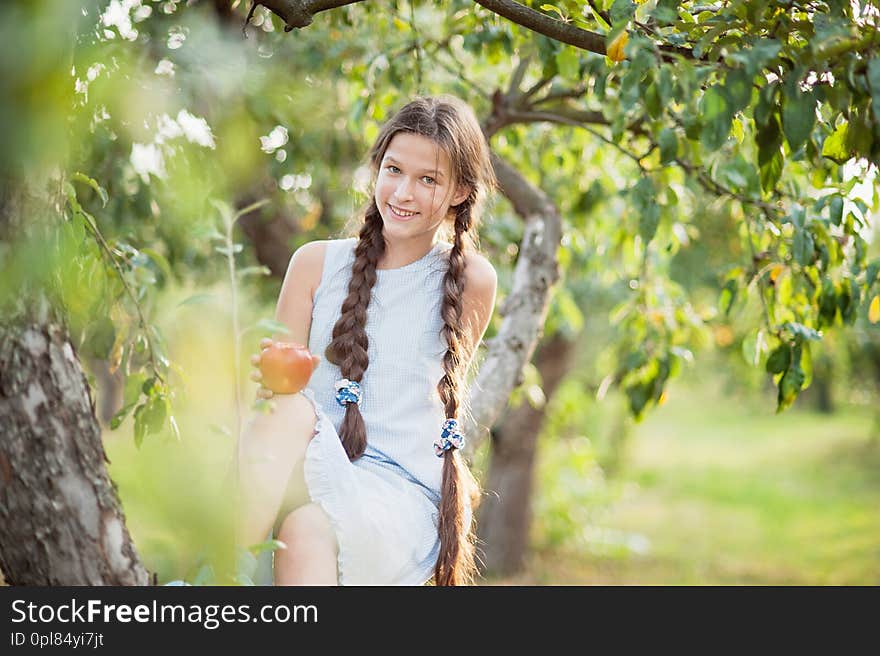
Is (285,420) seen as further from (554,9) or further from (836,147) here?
(836,147)

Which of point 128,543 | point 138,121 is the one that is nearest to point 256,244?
point 128,543

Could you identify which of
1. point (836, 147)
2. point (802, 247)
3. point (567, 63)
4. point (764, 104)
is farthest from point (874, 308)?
point (764, 104)

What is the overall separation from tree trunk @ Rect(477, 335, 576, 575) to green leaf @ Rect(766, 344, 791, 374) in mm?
4069

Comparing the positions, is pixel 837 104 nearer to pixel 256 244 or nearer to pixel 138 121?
pixel 138 121

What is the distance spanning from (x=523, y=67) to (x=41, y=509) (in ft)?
7.17

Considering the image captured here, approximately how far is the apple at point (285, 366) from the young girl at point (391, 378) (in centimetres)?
4

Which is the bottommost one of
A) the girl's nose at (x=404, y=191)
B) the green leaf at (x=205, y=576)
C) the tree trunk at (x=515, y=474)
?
the green leaf at (x=205, y=576)

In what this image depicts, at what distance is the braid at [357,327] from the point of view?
6.69 feet

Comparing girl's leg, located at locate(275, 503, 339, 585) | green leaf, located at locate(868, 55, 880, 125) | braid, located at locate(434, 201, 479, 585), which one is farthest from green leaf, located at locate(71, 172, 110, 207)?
green leaf, located at locate(868, 55, 880, 125)

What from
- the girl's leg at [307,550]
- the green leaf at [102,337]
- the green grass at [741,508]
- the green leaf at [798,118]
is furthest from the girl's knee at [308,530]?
the green grass at [741,508]

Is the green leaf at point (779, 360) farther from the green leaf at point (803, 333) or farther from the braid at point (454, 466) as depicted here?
the braid at point (454, 466)

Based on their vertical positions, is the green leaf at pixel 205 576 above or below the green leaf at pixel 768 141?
below

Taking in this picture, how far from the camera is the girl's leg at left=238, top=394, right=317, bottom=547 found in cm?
163
